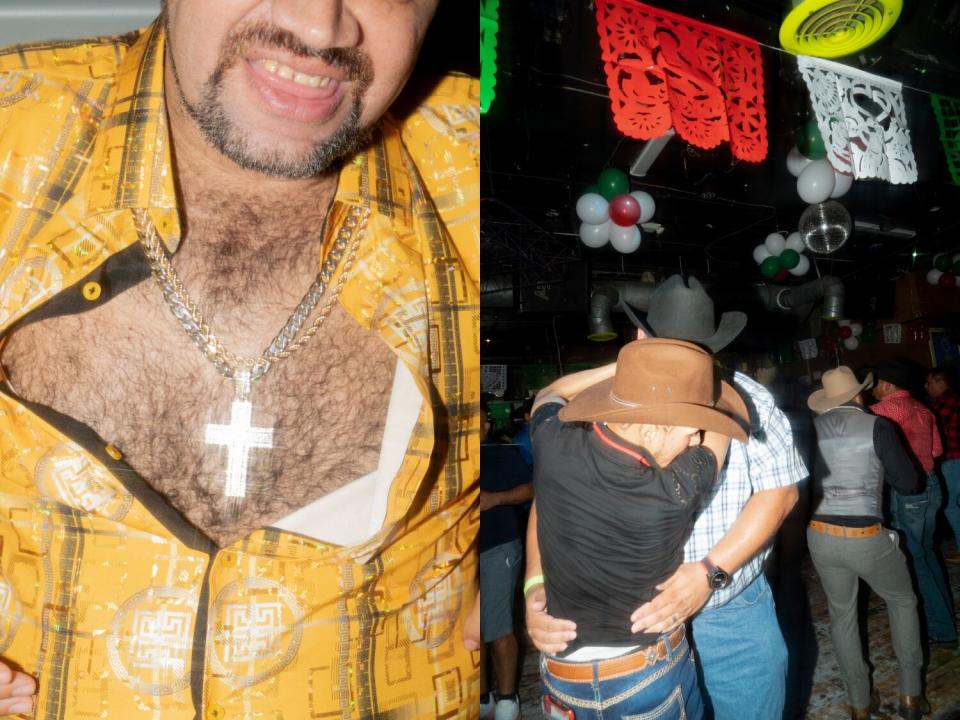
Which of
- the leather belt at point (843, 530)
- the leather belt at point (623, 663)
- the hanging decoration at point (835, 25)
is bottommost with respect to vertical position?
the leather belt at point (623, 663)

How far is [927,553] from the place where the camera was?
2.67 feet

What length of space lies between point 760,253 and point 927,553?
57 cm

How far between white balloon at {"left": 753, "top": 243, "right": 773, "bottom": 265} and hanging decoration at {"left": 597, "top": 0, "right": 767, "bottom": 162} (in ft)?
0.43

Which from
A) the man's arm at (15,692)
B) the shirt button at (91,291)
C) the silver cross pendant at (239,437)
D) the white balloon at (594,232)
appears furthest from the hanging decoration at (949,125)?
the man's arm at (15,692)

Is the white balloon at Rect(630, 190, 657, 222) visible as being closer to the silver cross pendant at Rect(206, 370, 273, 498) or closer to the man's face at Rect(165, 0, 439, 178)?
the man's face at Rect(165, 0, 439, 178)

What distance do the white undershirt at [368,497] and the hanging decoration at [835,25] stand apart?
0.71 m

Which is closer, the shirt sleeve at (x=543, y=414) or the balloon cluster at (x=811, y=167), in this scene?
the shirt sleeve at (x=543, y=414)

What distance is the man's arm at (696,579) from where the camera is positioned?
1.75ft

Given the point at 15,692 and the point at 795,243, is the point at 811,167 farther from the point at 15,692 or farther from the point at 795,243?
the point at 15,692

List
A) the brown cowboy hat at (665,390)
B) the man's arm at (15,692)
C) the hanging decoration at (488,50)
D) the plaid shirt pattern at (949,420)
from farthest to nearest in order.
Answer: the plaid shirt pattern at (949,420) < the man's arm at (15,692) < the hanging decoration at (488,50) < the brown cowboy hat at (665,390)

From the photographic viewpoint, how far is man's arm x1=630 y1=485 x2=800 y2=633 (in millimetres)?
532

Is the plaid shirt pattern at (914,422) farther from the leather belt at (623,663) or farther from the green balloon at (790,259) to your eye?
the leather belt at (623,663)

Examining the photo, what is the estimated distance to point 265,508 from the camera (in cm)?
73

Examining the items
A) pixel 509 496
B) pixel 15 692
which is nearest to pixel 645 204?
pixel 509 496
